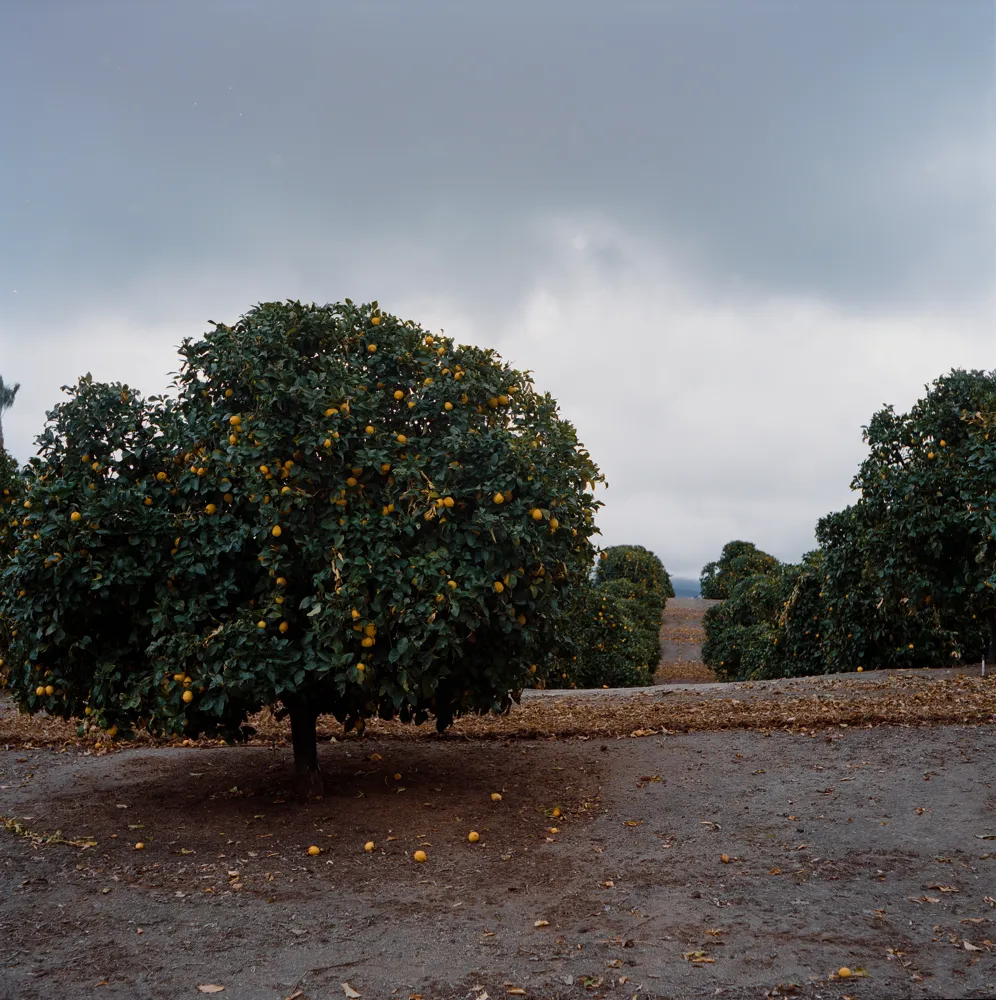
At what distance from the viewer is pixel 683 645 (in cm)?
3562

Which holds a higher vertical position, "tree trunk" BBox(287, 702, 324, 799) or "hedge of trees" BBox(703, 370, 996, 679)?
"hedge of trees" BBox(703, 370, 996, 679)

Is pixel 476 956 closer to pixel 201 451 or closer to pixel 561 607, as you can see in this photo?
pixel 561 607

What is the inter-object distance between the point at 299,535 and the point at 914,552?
947cm

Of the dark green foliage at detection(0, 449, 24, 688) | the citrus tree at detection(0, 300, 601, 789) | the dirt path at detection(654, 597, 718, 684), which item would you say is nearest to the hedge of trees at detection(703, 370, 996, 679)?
the citrus tree at detection(0, 300, 601, 789)

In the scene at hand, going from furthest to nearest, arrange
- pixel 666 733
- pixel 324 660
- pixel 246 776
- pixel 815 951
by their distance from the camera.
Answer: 1. pixel 666 733
2. pixel 246 776
3. pixel 324 660
4. pixel 815 951

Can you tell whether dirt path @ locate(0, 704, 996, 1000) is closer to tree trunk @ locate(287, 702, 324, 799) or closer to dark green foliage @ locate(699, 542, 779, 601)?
tree trunk @ locate(287, 702, 324, 799)

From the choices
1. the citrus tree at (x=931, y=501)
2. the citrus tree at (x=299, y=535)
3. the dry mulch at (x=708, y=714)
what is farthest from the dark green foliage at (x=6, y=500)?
the citrus tree at (x=931, y=501)

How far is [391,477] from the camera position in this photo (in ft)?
20.4

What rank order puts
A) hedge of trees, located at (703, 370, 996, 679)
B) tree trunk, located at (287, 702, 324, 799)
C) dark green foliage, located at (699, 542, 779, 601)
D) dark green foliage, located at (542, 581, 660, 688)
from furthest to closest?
1. dark green foliage, located at (699, 542, 779, 601)
2. dark green foliage, located at (542, 581, 660, 688)
3. hedge of trees, located at (703, 370, 996, 679)
4. tree trunk, located at (287, 702, 324, 799)

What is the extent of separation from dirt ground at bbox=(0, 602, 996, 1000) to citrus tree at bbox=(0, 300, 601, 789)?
3.02 feet

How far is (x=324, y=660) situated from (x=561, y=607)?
193cm

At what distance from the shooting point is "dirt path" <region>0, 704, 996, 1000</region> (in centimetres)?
425

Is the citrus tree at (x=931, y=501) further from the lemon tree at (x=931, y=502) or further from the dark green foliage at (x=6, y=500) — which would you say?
the dark green foliage at (x=6, y=500)

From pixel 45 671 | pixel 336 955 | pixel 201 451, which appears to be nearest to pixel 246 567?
pixel 201 451
